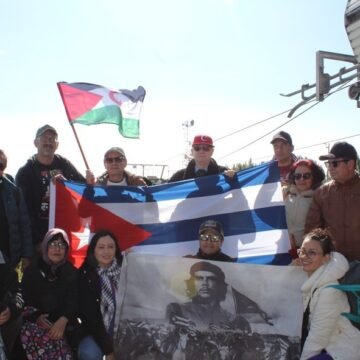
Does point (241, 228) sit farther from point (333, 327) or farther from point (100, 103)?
point (100, 103)

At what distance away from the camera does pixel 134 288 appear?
4832mm

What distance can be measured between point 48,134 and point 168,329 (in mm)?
2648

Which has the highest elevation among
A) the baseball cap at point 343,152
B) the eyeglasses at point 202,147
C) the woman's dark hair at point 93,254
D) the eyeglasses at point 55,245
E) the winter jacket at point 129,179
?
the eyeglasses at point 202,147

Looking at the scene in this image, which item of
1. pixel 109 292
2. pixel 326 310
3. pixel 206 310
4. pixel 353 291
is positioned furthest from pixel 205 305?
pixel 353 291

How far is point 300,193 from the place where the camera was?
5383 millimetres

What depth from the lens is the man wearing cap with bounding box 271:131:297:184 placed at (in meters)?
5.99

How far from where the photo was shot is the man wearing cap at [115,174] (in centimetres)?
580

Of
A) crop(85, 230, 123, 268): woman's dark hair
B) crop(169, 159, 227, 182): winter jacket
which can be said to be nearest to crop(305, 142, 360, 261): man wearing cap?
crop(169, 159, 227, 182): winter jacket

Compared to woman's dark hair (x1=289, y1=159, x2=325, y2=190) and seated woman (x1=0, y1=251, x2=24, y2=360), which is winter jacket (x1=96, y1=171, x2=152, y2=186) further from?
woman's dark hair (x1=289, y1=159, x2=325, y2=190)

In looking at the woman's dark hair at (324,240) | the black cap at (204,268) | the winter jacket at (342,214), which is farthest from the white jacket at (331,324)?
the black cap at (204,268)

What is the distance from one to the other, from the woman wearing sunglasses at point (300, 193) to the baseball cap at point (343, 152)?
48 centimetres

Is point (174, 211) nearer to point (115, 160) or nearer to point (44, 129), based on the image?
point (115, 160)

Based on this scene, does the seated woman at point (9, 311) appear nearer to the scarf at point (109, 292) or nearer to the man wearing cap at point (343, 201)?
the scarf at point (109, 292)

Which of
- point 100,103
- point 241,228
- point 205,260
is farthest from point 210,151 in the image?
point 100,103
